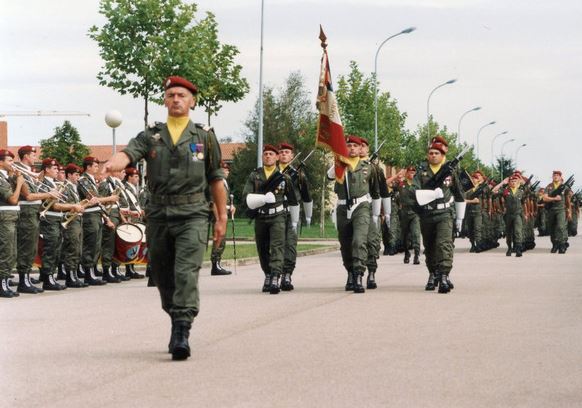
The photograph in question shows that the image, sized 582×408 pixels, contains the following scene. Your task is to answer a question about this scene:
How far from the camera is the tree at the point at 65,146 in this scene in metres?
114

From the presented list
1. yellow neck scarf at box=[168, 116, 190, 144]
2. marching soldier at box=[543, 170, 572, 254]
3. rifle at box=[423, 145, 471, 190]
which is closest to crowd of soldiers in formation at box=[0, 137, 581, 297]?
rifle at box=[423, 145, 471, 190]

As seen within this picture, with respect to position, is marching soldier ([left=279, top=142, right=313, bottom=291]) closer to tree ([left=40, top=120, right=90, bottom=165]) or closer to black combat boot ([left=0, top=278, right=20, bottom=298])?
black combat boot ([left=0, top=278, right=20, bottom=298])

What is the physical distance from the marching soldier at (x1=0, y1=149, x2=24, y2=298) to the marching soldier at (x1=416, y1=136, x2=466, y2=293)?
5.26 m

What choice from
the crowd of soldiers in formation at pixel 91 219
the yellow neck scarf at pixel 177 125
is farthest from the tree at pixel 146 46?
the yellow neck scarf at pixel 177 125

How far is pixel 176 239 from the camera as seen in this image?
9234mm

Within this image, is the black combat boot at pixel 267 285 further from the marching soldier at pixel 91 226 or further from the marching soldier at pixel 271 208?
the marching soldier at pixel 91 226

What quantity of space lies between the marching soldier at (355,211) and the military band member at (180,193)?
6403 mm

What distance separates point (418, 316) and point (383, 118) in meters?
46.1

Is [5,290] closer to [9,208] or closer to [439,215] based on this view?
[9,208]

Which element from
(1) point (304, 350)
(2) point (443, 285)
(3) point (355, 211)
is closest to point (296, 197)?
(3) point (355, 211)

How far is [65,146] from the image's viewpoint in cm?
11562

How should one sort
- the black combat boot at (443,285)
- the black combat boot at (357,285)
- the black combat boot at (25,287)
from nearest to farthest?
the black combat boot at (443,285) < the black combat boot at (357,285) < the black combat boot at (25,287)

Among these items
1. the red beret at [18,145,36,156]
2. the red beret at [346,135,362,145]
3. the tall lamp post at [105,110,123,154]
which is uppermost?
the tall lamp post at [105,110,123,154]

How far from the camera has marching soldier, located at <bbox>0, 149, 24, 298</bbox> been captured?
1516 cm
